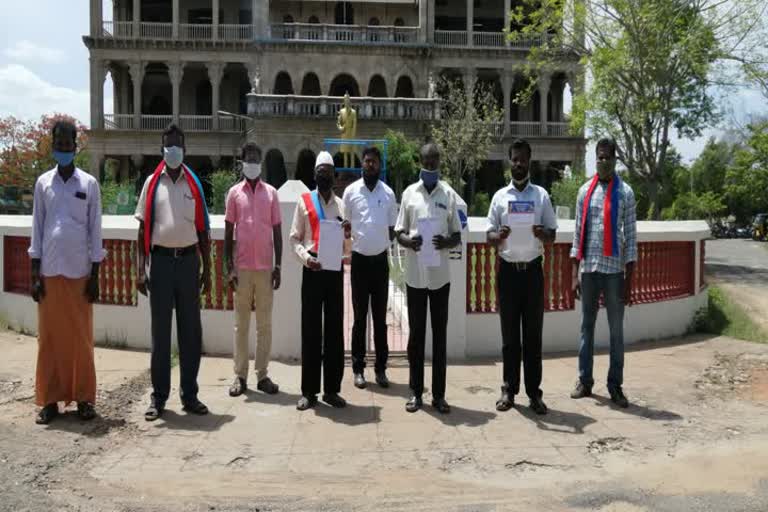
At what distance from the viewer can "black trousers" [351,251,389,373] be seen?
20.3 ft

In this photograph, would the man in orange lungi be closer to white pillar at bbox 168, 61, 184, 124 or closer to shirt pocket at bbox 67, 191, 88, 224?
shirt pocket at bbox 67, 191, 88, 224

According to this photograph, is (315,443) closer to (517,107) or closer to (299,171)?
(299,171)

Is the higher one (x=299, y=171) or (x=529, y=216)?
(x=299, y=171)

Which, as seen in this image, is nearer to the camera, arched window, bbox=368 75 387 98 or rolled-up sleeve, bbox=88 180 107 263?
rolled-up sleeve, bbox=88 180 107 263

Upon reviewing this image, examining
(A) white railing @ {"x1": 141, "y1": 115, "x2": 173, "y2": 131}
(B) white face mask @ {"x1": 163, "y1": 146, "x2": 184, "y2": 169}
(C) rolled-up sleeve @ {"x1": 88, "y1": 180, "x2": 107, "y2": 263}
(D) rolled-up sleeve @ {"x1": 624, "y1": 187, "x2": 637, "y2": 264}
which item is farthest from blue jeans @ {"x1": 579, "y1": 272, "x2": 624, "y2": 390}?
(A) white railing @ {"x1": 141, "y1": 115, "x2": 173, "y2": 131}

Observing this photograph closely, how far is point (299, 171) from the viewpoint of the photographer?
34969 millimetres

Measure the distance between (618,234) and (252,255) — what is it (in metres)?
3.30

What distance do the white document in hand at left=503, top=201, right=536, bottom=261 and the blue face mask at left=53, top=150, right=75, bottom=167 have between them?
366 cm

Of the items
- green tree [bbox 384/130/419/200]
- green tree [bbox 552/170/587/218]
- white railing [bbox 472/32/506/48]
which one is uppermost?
white railing [bbox 472/32/506/48]

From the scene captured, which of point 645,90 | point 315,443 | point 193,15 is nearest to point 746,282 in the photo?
point 645,90

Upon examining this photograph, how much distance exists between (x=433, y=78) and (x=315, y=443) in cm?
3212

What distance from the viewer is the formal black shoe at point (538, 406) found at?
18.7 feet

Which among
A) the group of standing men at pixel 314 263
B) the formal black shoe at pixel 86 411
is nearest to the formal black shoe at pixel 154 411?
the group of standing men at pixel 314 263

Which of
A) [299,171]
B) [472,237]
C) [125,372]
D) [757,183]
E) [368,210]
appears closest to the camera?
[368,210]
